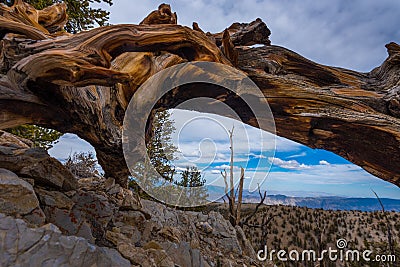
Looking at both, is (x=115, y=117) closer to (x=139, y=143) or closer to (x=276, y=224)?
(x=139, y=143)

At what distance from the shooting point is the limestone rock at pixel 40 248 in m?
1.96

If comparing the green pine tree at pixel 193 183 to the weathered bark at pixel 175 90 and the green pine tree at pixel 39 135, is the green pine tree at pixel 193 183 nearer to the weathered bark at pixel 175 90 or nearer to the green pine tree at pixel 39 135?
the green pine tree at pixel 39 135

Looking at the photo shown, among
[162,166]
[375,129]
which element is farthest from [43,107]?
[162,166]

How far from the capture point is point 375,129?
2.76 m

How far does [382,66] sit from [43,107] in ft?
15.0

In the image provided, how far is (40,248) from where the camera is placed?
81.0 inches

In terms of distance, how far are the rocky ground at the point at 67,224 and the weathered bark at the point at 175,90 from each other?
2.28 feet

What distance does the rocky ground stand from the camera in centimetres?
207

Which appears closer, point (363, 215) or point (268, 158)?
point (268, 158)

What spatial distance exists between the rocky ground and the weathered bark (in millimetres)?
694
